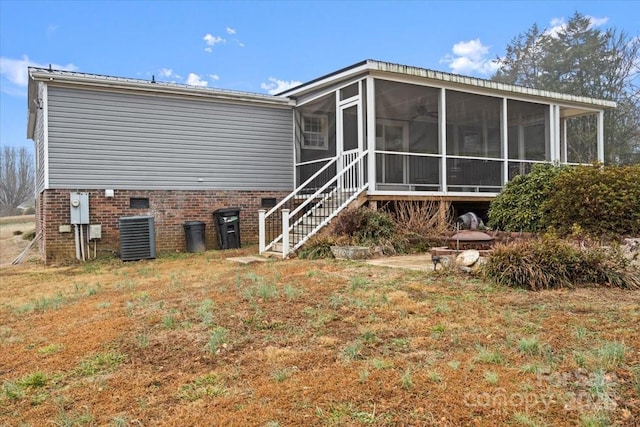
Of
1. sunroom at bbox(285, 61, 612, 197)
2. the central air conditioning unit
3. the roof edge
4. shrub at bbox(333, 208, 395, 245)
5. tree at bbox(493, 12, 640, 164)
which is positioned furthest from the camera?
tree at bbox(493, 12, 640, 164)

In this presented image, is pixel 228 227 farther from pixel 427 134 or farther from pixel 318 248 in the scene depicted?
pixel 427 134

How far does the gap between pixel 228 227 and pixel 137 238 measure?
2.04 meters

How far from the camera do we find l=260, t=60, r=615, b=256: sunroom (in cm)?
957

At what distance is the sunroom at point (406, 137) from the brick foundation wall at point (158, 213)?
66 cm

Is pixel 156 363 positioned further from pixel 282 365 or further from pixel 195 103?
pixel 195 103

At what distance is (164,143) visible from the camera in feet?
35.3

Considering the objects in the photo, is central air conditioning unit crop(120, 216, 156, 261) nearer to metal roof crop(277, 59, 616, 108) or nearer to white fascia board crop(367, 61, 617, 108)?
metal roof crop(277, 59, 616, 108)

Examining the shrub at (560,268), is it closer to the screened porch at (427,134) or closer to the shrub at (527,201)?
the shrub at (527,201)

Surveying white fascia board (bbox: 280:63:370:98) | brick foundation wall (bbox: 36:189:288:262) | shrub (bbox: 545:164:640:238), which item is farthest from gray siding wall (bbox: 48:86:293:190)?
shrub (bbox: 545:164:640:238)

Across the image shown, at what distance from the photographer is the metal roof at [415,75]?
30.9 feet

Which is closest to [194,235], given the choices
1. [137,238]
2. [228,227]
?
[228,227]

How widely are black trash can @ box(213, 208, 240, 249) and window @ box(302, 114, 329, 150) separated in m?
2.71

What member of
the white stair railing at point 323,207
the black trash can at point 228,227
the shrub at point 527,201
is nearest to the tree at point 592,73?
the shrub at point 527,201

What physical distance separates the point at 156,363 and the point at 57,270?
261 inches
